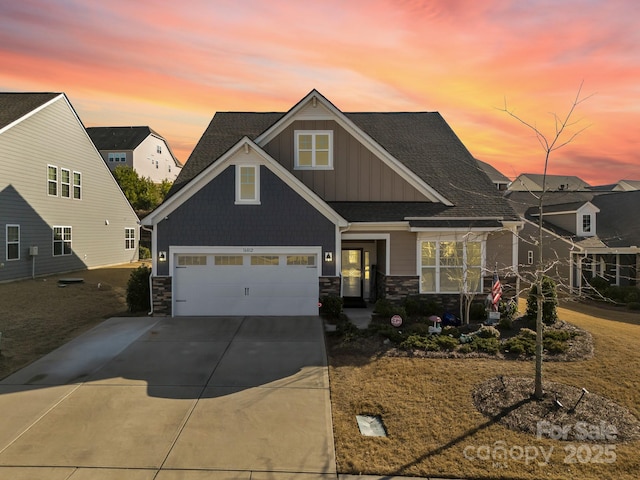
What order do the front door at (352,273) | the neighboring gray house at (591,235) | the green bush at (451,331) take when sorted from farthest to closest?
the neighboring gray house at (591,235)
the front door at (352,273)
the green bush at (451,331)

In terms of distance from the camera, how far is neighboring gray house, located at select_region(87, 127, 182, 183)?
164 feet

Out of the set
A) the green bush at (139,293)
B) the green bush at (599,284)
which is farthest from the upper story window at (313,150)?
the green bush at (599,284)

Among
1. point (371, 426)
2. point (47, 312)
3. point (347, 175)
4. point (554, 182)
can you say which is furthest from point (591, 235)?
point (47, 312)

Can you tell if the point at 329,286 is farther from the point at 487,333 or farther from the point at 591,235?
the point at 591,235

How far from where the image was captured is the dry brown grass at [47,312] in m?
10.4

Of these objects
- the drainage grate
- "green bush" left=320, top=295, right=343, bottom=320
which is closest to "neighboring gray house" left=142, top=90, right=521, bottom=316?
"green bush" left=320, top=295, right=343, bottom=320

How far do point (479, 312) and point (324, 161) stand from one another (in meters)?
7.60

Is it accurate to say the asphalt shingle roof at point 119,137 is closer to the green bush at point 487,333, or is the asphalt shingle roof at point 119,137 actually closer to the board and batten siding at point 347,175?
the board and batten siding at point 347,175

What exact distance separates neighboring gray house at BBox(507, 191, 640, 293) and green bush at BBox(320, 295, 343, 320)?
1362 cm

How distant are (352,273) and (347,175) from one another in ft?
13.0

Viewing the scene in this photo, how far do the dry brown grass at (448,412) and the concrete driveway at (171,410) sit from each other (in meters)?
0.59

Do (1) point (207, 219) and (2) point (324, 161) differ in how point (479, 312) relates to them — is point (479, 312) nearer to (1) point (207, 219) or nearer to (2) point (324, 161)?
(2) point (324, 161)

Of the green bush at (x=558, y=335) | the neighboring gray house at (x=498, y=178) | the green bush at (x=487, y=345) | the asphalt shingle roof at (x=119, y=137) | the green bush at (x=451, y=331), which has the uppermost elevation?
the asphalt shingle roof at (x=119, y=137)

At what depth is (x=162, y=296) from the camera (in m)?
13.5
